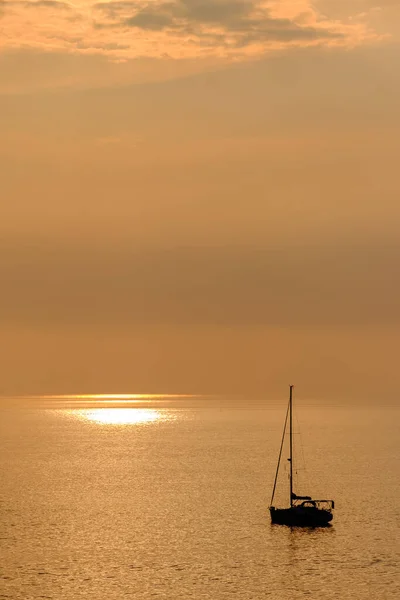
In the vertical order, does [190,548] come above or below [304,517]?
below

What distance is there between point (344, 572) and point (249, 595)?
14668 millimetres

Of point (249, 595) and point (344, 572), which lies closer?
point (249, 595)

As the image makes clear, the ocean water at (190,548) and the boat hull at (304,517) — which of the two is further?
the boat hull at (304,517)

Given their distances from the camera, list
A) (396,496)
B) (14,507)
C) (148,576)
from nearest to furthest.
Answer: (148,576) → (14,507) → (396,496)

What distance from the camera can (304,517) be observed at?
136375mm

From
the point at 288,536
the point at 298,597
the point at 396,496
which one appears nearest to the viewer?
the point at 298,597

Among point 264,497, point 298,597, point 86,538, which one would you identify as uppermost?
point 264,497

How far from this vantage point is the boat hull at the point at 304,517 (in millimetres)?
136250

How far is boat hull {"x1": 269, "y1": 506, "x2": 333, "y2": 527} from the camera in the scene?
447ft

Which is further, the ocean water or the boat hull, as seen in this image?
the boat hull

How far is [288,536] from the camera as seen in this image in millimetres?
130875

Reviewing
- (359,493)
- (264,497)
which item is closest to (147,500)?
(264,497)

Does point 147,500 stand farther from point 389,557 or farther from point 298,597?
point 298,597

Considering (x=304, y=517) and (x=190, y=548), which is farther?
(x=304, y=517)
